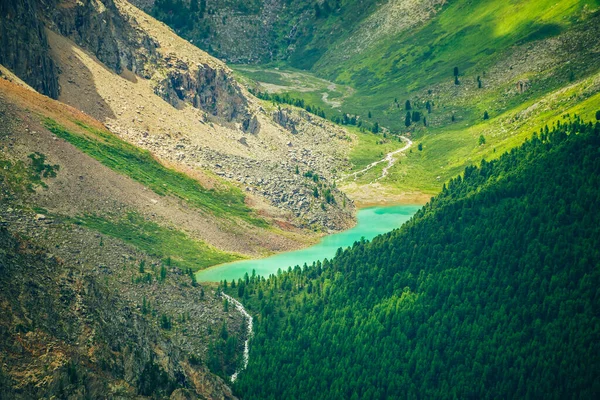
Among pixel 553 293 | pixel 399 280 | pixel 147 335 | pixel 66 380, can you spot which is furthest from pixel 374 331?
pixel 66 380

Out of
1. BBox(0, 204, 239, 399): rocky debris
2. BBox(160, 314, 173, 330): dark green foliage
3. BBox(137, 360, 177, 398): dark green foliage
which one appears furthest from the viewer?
BBox(160, 314, 173, 330): dark green foliage

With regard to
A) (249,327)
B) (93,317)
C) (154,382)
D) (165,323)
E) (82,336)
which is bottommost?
(249,327)

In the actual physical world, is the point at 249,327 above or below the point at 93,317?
below

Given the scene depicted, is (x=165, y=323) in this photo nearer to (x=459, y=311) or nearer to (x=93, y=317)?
(x=93, y=317)

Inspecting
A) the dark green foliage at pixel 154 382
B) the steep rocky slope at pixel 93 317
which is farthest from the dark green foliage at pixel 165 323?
the dark green foliage at pixel 154 382

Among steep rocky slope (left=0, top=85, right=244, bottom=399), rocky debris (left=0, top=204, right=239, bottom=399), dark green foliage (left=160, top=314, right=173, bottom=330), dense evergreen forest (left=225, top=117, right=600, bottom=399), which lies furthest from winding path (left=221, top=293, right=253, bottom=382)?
dark green foliage (left=160, top=314, right=173, bottom=330)

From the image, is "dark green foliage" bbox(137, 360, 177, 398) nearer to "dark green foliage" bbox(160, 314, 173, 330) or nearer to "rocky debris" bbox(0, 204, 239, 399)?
"rocky debris" bbox(0, 204, 239, 399)

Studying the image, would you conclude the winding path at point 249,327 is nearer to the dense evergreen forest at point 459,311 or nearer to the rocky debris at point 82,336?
the dense evergreen forest at point 459,311

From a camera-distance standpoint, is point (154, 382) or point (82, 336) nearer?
point (82, 336)

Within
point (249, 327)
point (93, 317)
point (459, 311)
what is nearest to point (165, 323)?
point (249, 327)

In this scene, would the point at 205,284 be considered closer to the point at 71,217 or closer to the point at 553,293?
the point at 71,217
